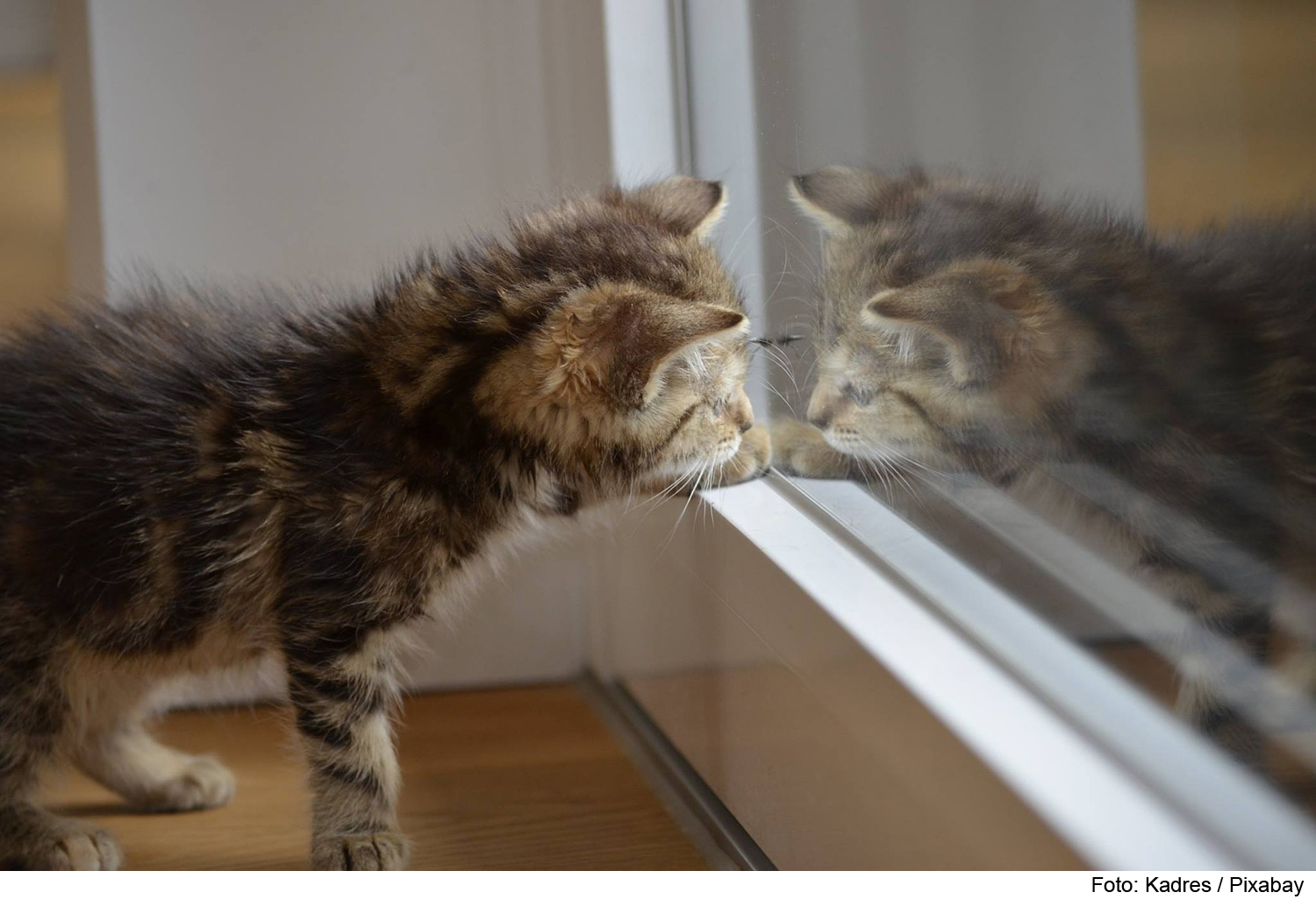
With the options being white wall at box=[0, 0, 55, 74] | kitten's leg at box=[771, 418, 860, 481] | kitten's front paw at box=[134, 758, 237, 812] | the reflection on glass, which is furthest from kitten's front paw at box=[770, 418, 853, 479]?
white wall at box=[0, 0, 55, 74]

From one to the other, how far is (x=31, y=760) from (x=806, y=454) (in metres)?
0.71

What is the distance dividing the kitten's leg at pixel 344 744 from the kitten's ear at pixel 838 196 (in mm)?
486

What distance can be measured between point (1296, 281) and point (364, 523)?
67 cm

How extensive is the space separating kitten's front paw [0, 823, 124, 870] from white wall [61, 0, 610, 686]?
0.53m

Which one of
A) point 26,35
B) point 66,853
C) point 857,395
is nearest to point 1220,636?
point 857,395

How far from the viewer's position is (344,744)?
0.95 m

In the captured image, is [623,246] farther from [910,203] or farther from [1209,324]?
[1209,324]

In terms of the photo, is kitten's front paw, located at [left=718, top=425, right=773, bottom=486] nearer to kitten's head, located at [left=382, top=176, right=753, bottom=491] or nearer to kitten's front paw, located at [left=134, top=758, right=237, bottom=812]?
kitten's head, located at [left=382, top=176, right=753, bottom=491]

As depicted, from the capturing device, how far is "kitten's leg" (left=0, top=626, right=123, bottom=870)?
3.21 feet

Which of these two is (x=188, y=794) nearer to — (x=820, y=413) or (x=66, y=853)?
(x=66, y=853)

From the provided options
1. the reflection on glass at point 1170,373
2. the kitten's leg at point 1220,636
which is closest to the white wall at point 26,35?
the reflection on glass at point 1170,373

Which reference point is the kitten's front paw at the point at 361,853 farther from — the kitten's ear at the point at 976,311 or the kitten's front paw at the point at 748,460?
the kitten's ear at the point at 976,311

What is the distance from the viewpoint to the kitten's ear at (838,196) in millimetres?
866

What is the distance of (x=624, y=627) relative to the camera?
1.37m
